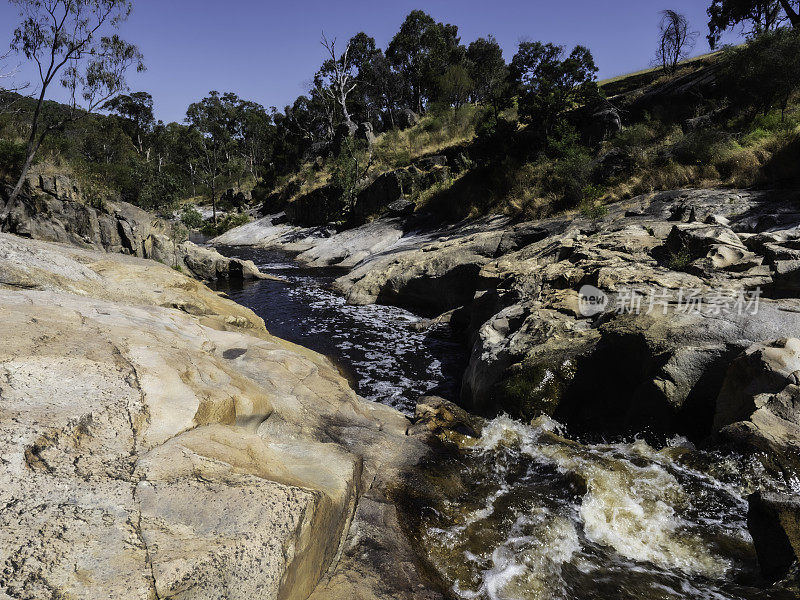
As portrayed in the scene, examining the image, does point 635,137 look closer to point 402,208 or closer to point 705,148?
point 705,148

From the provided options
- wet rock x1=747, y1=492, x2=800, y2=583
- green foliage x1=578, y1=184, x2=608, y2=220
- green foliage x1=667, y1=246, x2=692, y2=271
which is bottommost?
wet rock x1=747, y1=492, x2=800, y2=583

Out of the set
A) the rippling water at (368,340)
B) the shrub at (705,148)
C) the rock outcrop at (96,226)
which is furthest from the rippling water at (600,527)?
the rock outcrop at (96,226)

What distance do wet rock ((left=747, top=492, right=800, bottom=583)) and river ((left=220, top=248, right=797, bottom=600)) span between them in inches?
7.6

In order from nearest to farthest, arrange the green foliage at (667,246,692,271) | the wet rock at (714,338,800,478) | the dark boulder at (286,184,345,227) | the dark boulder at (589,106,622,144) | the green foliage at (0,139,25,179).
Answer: the wet rock at (714,338,800,478), the green foliage at (667,246,692,271), the green foliage at (0,139,25,179), the dark boulder at (589,106,622,144), the dark boulder at (286,184,345,227)

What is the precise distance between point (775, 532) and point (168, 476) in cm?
490

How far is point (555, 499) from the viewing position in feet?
15.2

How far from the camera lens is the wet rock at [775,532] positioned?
3.17m

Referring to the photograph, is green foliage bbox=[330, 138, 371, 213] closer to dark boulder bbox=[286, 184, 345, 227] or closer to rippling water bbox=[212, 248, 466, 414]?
dark boulder bbox=[286, 184, 345, 227]

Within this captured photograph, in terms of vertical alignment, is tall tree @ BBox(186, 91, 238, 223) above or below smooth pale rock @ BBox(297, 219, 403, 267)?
above

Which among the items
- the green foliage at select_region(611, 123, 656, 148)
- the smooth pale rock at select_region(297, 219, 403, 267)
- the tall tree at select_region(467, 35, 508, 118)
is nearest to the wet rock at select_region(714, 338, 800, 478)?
the green foliage at select_region(611, 123, 656, 148)

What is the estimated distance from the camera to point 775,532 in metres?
3.27

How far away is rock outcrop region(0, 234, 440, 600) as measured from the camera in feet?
7.27

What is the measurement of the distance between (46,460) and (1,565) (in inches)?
32.3

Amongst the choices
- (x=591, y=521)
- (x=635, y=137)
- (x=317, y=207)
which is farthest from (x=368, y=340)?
(x=317, y=207)
